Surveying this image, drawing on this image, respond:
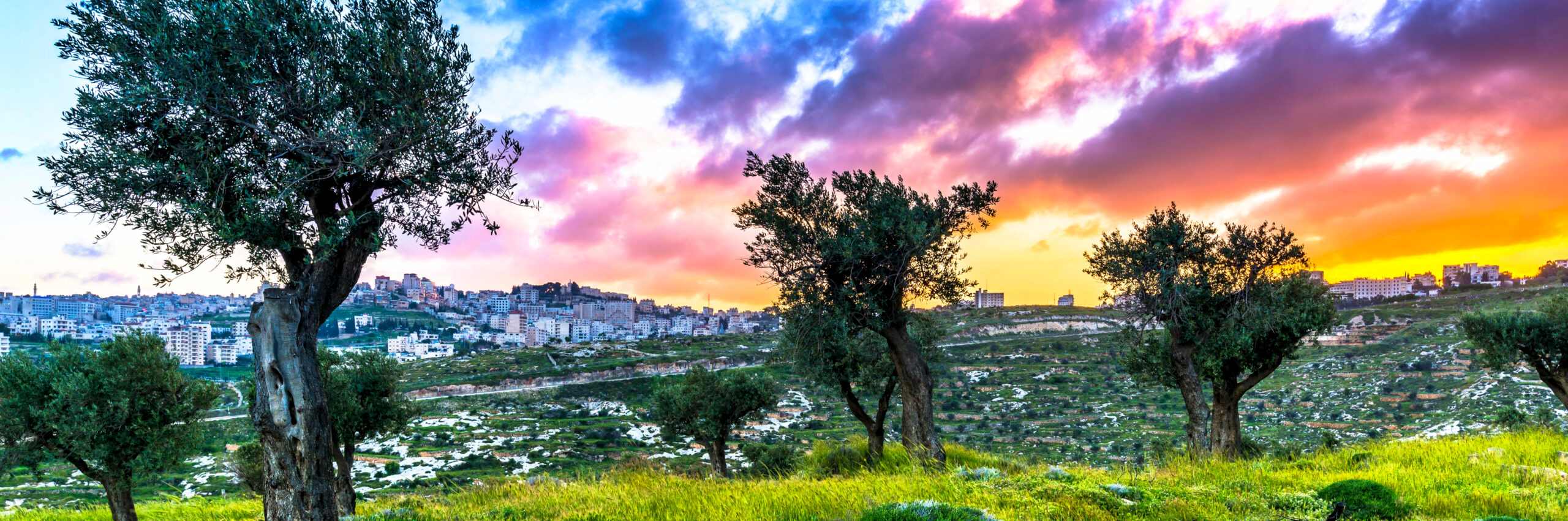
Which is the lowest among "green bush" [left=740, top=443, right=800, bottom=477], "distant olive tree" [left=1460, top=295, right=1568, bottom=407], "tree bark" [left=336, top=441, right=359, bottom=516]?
"green bush" [left=740, top=443, right=800, bottom=477]

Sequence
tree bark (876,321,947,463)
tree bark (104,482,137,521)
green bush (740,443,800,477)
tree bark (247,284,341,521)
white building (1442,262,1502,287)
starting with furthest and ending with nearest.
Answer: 1. white building (1442,262,1502,287)
2. green bush (740,443,800,477)
3. tree bark (876,321,947,463)
4. tree bark (104,482,137,521)
5. tree bark (247,284,341,521)

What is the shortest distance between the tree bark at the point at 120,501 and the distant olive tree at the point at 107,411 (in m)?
0.03

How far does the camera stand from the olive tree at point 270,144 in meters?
8.43

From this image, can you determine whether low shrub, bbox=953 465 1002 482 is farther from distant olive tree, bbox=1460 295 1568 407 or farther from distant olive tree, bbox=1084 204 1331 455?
distant olive tree, bbox=1460 295 1568 407

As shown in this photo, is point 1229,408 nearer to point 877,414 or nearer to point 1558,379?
point 1558,379

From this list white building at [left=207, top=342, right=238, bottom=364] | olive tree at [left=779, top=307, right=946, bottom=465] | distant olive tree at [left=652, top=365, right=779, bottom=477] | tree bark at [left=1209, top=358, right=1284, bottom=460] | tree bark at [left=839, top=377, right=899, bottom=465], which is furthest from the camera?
white building at [left=207, top=342, right=238, bottom=364]

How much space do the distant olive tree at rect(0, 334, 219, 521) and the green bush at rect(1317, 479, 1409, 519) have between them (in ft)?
73.9

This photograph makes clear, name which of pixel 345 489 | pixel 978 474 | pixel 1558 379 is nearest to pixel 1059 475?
pixel 978 474

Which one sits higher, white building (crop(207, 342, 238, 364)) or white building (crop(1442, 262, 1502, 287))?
white building (crop(1442, 262, 1502, 287))

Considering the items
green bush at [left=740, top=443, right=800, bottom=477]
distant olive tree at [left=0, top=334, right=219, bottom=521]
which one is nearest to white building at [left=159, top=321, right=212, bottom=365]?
green bush at [left=740, top=443, right=800, bottom=477]

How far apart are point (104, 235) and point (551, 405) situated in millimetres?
99206

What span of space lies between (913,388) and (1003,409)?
6807cm

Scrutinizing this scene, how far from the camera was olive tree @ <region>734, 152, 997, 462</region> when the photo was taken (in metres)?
15.0

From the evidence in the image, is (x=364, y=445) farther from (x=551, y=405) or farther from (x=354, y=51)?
(x=354, y=51)
